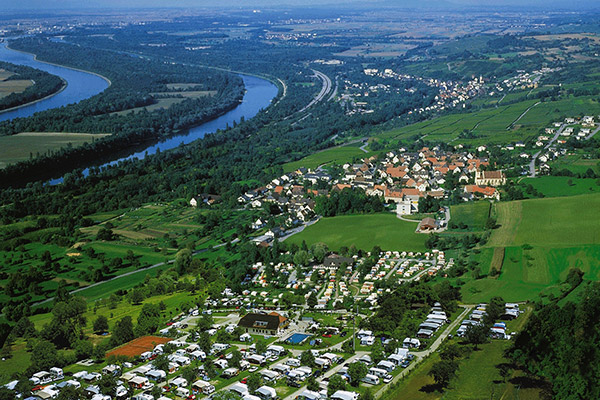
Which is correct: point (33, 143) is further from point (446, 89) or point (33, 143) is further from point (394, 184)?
point (446, 89)

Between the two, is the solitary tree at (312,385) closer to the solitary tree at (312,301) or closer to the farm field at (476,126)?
the solitary tree at (312,301)

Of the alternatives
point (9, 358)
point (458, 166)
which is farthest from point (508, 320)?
point (458, 166)

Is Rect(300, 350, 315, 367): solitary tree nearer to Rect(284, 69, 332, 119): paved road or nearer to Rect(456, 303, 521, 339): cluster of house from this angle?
Rect(456, 303, 521, 339): cluster of house

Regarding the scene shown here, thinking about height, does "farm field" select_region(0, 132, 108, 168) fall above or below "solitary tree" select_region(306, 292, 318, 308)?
below

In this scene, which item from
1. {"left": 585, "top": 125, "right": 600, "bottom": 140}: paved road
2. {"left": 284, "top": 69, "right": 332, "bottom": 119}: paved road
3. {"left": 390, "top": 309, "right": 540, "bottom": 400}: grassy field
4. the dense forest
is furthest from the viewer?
the dense forest

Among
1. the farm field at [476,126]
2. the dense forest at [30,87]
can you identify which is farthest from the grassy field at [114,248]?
the dense forest at [30,87]

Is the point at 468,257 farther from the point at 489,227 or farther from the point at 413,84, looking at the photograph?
the point at 413,84

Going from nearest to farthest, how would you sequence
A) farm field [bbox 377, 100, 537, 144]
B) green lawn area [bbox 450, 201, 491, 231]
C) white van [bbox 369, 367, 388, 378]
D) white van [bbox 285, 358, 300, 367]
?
white van [bbox 369, 367, 388, 378]
white van [bbox 285, 358, 300, 367]
green lawn area [bbox 450, 201, 491, 231]
farm field [bbox 377, 100, 537, 144]

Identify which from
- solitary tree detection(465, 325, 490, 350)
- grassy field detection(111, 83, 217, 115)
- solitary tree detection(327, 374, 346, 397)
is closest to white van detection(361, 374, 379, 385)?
solitary tree detection(327, 374, 346, 397)
